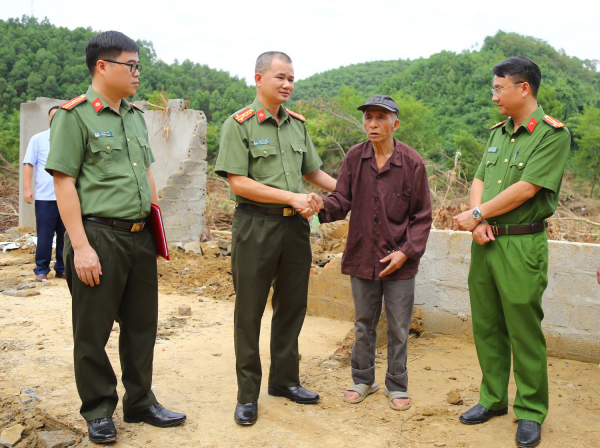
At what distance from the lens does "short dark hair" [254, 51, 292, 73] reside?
346cm

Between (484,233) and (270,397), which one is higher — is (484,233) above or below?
above

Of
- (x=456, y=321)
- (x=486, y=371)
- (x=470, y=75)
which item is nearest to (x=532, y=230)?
(x=486, y=371)

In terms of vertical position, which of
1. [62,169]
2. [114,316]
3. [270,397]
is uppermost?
[62,169]

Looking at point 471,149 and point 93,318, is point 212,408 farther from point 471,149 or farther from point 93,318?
point 471,149

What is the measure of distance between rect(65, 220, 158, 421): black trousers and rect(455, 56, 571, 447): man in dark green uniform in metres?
1.95

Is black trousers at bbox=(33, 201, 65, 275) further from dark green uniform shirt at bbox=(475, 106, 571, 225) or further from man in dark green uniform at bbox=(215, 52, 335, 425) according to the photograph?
dark green uniform shirt at bbox=(475, 106, 571, 225)

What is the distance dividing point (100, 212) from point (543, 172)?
2.48m

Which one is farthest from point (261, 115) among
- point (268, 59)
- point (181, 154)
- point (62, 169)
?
point (181, 154)

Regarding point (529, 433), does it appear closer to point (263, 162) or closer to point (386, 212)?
point (386, 212)

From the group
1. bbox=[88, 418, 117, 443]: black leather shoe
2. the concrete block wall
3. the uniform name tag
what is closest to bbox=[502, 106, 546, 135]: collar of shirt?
the uniform name tag

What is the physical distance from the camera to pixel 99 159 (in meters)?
3.08

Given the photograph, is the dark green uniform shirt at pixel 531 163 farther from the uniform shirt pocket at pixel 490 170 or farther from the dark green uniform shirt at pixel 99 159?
the dark green uniform shirt at pixel 99 159

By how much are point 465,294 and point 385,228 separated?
Result: 1680 mm

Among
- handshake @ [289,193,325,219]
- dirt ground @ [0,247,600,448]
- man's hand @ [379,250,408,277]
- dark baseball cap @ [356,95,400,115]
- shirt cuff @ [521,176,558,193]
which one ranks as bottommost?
dirt ground @ [0,247,600,448]
